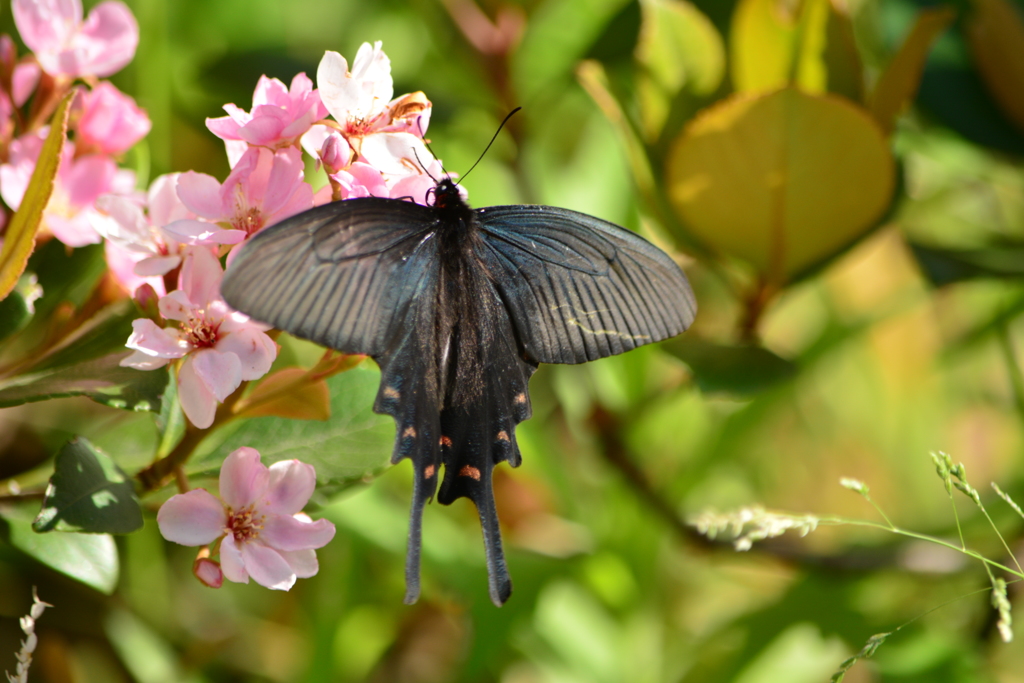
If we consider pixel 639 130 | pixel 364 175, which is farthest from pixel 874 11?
pixel 364 175

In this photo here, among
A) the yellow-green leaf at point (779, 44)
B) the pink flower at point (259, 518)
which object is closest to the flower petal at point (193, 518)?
the pink flower at point (259, 518)

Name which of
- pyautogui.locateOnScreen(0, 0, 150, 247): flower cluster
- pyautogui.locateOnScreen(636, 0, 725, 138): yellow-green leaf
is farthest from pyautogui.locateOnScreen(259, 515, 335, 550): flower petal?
pyautogui.locateOnScreen(636, 0, 725, 138): yellow-green leaf

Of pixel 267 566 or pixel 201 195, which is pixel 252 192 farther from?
pixel 267 566

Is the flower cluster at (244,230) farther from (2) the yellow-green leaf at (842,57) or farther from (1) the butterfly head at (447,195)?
(2) the yellow-green leaf at (842,57)

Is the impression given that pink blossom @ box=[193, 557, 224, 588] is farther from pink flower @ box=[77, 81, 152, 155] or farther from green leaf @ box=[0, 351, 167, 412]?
pink flower @ box=[77, 81, 152, 155]

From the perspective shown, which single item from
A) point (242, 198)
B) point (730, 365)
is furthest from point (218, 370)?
point (730, 365)

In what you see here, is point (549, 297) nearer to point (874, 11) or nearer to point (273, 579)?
point (273, 579)
